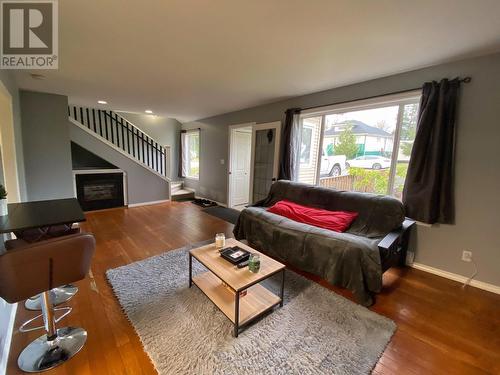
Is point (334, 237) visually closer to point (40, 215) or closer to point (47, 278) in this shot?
point (47, 278)

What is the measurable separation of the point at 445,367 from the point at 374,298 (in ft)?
2.06

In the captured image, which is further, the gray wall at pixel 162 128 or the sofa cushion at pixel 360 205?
the gray wall at pixel 162 128

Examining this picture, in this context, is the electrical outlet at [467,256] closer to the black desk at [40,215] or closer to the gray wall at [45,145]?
the black desk at [40,215]

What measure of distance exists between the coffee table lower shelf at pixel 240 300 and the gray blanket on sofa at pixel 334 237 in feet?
2.03

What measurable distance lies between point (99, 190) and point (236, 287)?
15.4 ft

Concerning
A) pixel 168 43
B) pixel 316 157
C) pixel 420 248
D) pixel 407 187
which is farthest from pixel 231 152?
pixel 420 248

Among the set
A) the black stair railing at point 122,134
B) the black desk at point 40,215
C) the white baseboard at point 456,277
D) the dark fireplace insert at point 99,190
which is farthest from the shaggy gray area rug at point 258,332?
the black stair railing at point 122,134

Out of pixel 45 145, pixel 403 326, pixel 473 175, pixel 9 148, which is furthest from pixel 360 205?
pixel 45 145

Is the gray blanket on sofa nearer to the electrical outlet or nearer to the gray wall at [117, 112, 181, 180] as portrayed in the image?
the electrical outlet

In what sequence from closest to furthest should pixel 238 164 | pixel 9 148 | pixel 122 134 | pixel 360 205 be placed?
pixel 360 205, pixel 9 148, pixel 238 164, pixel 122 134

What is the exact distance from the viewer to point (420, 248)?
2.62 meters

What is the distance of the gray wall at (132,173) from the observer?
14.9 ft

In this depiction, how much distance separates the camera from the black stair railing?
535 centimetres

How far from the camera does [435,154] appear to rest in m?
2.33
